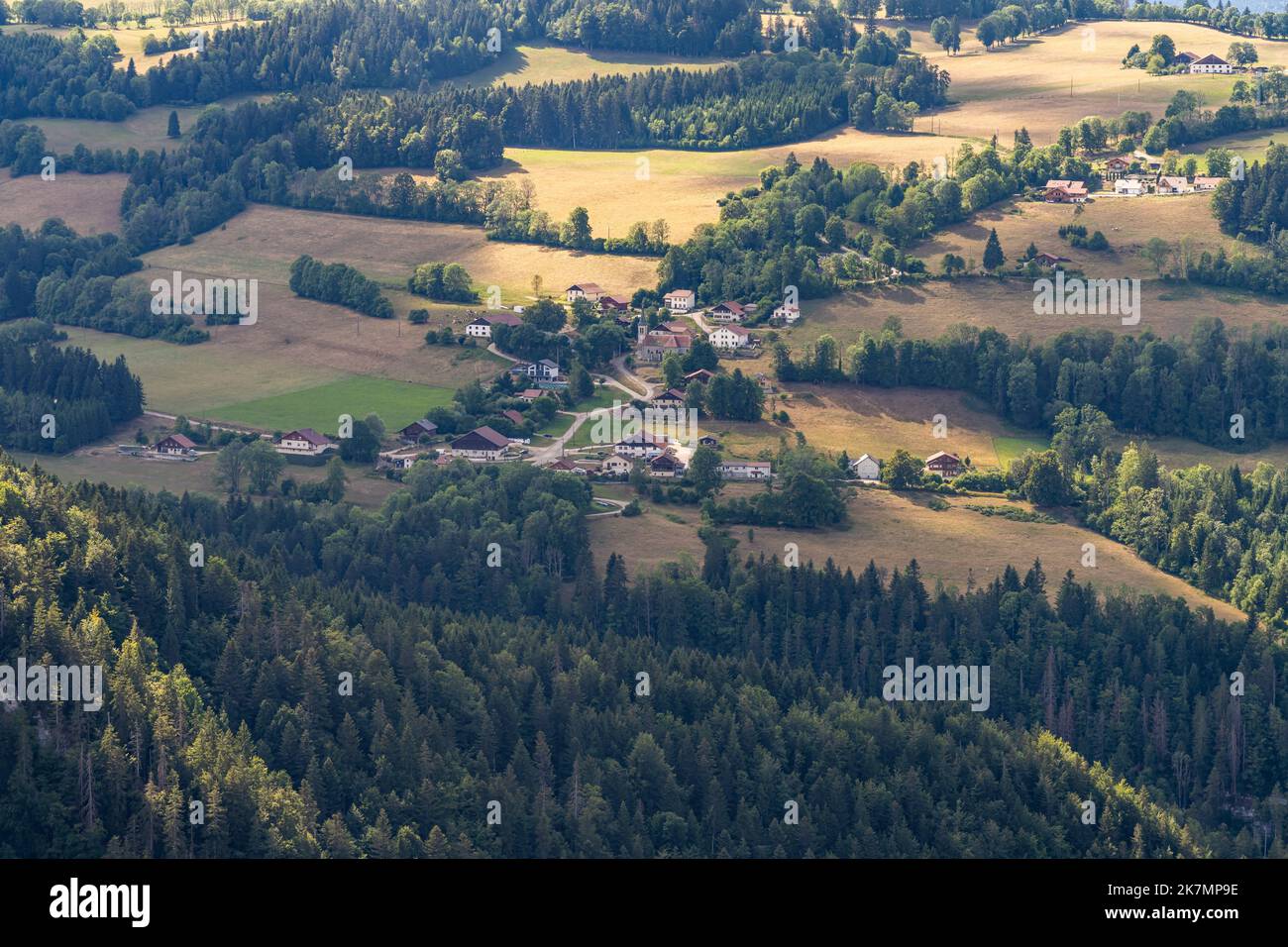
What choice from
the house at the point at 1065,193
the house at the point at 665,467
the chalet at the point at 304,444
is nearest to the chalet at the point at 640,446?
the house at the point at 665,467

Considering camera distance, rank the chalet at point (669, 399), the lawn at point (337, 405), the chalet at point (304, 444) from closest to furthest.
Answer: the chalet at point (304, 444) < the lawn at point (337, 405) < the chalet at point (669, 399)

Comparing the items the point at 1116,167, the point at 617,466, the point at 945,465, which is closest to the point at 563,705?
the point at 617,466

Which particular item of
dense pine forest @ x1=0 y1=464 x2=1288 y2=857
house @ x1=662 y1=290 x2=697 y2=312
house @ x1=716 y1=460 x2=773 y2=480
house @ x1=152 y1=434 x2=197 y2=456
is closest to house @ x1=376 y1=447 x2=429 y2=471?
house @ x1=152 y1=434 x2=197 y2=456

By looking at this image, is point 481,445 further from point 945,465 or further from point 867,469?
point 945,465

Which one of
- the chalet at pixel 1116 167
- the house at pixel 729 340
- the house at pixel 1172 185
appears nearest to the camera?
the house at pixel 729 340

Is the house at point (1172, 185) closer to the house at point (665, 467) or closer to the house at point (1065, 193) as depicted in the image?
the house at point (1065, 193)

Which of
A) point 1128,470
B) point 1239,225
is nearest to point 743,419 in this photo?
point 1128,470

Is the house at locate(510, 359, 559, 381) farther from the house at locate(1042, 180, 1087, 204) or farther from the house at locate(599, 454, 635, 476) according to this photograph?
the house at locate(1042, 180, 1087, 204)
